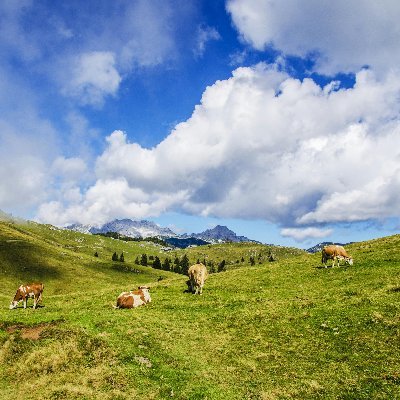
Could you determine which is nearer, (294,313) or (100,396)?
(100,396)

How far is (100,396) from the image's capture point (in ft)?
60.0

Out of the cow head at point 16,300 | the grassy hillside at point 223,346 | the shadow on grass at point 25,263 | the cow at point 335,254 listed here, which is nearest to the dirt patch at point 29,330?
the grassy hillside at point 223,346

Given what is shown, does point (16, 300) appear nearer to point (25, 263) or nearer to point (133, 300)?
point (133, 300)

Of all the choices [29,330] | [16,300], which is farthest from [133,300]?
[16,300]

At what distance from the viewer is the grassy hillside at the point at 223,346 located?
1828cm

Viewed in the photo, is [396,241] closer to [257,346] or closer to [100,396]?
[257,346]

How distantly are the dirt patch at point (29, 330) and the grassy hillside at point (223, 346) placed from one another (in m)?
0.09

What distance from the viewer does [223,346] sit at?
23.1 metres

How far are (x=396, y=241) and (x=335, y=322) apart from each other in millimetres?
28837

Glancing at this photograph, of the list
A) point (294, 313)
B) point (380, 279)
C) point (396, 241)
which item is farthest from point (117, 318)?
point (396, 241)

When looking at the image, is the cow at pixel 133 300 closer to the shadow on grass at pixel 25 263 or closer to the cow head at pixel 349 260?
the cow head at pixel 349 260

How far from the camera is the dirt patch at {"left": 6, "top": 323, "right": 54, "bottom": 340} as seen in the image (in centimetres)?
2477

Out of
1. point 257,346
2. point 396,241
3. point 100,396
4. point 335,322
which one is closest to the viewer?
point 100,396

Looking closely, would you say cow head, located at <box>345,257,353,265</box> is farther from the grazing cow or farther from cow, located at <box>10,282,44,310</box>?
cow, located at <box>10,282,44,310</box>
